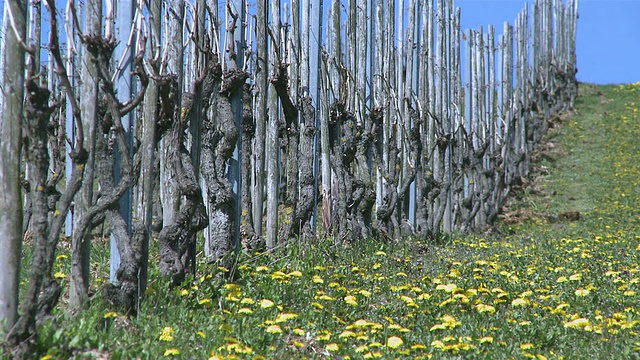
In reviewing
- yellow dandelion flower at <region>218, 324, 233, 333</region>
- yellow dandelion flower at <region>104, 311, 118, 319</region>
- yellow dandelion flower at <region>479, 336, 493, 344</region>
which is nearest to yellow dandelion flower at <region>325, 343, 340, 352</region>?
yellow dandelion flower at <region>218, 324, 233, 333</region>

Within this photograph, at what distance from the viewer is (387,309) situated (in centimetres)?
640

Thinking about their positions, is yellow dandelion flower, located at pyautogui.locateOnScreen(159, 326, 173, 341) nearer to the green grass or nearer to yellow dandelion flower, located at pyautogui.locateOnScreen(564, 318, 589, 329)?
the green grass

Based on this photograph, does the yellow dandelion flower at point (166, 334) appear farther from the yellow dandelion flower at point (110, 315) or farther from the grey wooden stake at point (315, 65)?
the grey wooden stake at point (315, 65)

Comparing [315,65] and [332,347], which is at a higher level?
[315,65]

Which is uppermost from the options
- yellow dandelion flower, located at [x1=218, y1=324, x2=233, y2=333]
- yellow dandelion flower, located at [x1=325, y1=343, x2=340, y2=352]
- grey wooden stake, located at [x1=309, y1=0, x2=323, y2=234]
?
grey wooden stake, located at [x1=309, y1=0, x2=323, y2=234]

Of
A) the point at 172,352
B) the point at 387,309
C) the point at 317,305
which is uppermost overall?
the point at 172,352

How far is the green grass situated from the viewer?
4672 millimetres

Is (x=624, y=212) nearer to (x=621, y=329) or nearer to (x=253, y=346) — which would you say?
(x=621, y=329)

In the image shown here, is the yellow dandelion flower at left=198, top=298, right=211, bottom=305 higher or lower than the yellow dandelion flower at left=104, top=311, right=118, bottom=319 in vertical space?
lower

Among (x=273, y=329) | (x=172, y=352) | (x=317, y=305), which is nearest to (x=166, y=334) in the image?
(x=172, y=352)

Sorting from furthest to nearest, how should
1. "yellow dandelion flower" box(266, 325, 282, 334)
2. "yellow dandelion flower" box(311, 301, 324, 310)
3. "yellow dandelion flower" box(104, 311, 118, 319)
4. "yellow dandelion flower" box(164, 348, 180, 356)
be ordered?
1. "yellow dandelion flower" box(311, 301, 324, 310)
2. "yellow dandelion flower" box(266, 325, 282, 334)
3. "yellow dandelion flower" box(104, 311, 118, 319)
4. "yellow dandelion flower" box(164, 348, 180, 356)

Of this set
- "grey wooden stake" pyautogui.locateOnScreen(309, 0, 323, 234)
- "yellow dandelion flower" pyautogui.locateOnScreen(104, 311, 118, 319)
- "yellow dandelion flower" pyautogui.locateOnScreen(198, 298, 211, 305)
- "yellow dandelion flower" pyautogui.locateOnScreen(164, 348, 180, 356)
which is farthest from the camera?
"grey wooden stake" pyautogui.locateOnScreen(309, 0, 323, 234)

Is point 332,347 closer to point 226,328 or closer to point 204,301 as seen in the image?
point 226,328

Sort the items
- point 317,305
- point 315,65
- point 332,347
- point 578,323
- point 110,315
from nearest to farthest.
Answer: point 110,315, point 332,347, point 578,323, point 317,305, point 315,65
